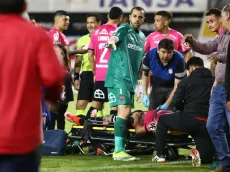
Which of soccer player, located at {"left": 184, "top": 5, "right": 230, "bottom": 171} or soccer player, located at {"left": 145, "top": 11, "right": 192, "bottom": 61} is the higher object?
soccer player, located at {"left": 145, "top": 11, "right": 192, "bottom": 61}

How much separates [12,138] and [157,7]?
17.8m

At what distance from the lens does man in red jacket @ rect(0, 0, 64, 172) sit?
4176 millimetres

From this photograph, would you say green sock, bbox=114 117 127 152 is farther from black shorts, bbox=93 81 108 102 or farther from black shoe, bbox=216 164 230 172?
black shorts, bbox=93 81 108 102

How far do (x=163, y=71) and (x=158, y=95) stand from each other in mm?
387

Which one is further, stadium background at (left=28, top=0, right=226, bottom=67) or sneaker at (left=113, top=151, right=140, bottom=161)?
stadium background at (left=28, top=0, right=226, bottom=67)

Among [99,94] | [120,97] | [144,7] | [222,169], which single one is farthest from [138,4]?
[222,169]

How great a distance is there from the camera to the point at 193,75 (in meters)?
9.23

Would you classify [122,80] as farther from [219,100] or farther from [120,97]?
[219,100]

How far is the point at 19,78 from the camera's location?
420cm

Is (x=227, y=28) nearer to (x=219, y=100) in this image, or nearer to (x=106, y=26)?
(x=219, y=100)

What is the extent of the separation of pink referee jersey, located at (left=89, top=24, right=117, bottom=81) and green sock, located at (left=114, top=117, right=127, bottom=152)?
7.23 ft

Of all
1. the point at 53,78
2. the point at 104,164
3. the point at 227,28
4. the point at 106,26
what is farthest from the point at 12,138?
the point at 106,26

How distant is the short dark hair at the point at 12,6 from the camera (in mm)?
4223

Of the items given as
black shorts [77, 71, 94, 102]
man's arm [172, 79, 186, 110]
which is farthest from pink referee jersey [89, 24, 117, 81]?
man's arm [172, 79, 186, 110]
